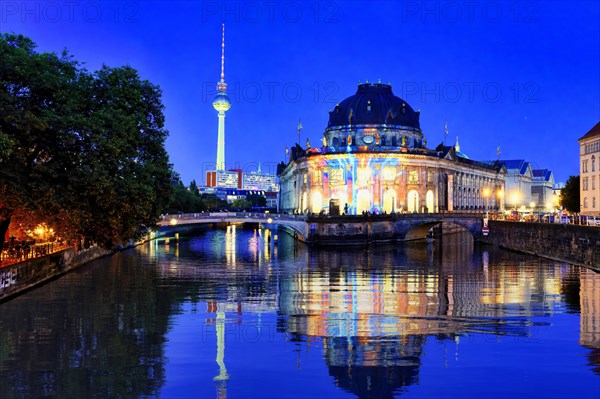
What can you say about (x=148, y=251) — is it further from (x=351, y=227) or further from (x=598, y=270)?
(x=598, y=270)

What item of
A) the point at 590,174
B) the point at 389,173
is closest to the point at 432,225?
the point at 389,173

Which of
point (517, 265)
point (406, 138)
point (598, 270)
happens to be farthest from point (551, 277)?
point (406, 138)

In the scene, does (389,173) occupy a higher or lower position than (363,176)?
higher

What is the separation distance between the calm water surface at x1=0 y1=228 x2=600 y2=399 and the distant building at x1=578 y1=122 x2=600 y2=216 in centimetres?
3811

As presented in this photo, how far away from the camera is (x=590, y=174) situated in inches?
3610

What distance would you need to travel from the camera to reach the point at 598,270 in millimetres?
55594

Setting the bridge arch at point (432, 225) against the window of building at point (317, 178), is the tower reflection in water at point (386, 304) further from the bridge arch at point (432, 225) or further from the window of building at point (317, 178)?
the window of building at point (317, 178)

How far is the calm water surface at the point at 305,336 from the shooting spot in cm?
2257

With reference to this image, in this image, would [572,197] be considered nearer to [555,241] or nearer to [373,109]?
[373,109]

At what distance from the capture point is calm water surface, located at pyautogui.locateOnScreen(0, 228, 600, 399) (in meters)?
22.6

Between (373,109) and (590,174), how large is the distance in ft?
176

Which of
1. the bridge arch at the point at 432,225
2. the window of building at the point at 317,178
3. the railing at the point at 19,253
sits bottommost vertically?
the railing at the point at 19,253

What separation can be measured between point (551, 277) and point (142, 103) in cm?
3235

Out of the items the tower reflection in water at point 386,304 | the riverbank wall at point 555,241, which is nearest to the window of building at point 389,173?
the riverbank wall at point 555,241
